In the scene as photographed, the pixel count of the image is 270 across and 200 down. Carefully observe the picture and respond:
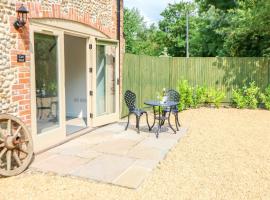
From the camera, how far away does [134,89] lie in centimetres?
Answer: 885

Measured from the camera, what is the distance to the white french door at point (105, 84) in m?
6.67

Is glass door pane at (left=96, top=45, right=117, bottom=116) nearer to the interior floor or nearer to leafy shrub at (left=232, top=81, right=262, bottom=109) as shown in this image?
the interior floor

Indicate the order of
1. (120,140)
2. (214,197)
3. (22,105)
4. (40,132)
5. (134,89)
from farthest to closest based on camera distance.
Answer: (134,89) → (120,140) → (40,132) → (22,105) → (214,197)

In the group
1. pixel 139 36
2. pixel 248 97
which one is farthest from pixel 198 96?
pixel 139 36

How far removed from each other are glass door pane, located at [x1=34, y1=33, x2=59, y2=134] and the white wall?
8.39 feet

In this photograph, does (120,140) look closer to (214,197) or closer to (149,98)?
(214,197)

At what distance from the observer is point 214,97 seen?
10.2 meters

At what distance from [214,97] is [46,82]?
681 cm

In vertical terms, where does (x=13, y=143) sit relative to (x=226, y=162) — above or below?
above

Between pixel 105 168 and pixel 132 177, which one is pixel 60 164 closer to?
pixel 105 168

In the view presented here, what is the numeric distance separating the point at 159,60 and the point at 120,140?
5.07 metres

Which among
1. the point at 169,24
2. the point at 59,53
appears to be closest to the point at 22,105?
the point at 59,53

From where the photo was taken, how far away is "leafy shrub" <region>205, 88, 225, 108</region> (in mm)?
10133

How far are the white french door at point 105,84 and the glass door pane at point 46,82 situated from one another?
1.41m
